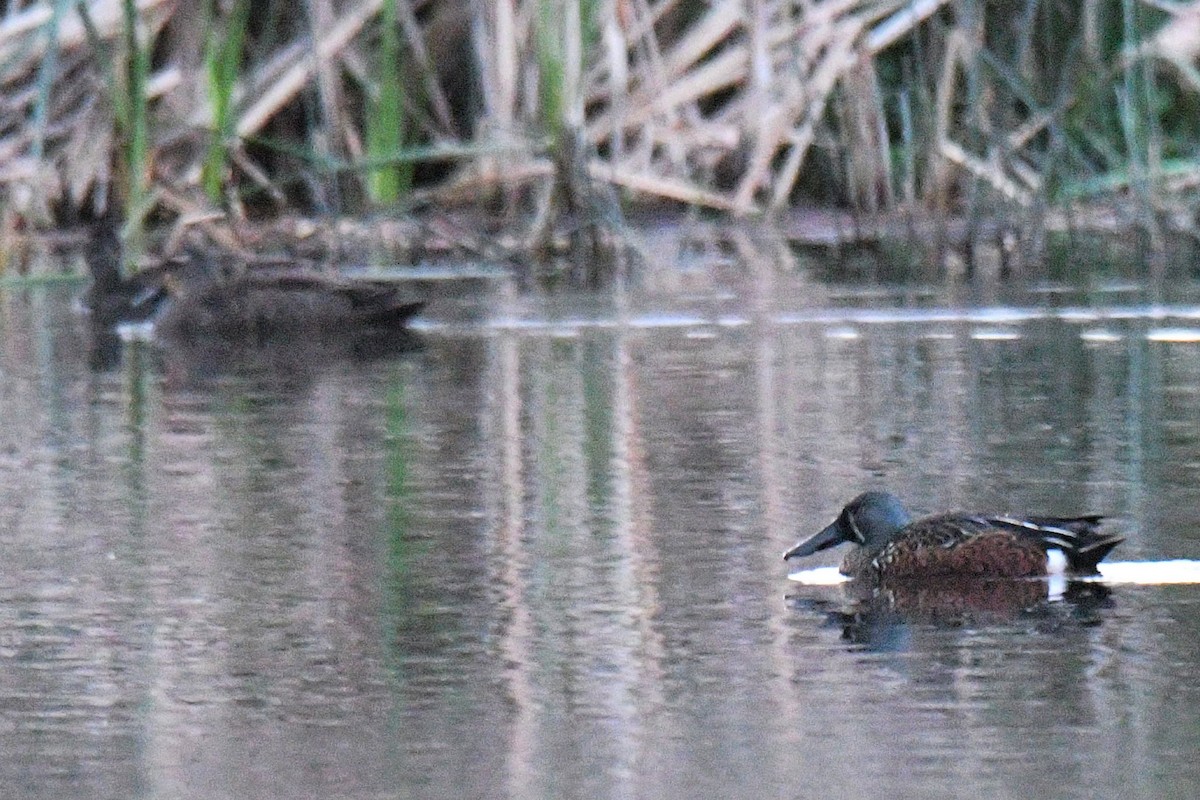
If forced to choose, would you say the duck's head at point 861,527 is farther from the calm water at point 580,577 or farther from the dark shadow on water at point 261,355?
the dark shadow on water at point 261,355

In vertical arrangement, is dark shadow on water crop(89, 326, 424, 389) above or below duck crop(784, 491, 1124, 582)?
above

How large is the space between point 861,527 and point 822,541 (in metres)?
0.08

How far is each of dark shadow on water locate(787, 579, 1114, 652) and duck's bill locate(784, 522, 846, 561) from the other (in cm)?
11

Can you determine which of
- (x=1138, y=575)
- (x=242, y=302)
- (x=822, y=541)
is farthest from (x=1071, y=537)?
(x=242, y=302)

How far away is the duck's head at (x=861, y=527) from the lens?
6.11 meters

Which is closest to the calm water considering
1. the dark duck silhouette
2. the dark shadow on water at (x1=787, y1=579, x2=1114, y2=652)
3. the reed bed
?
the dark shadow on water at (x1=787, y1=579, x2=1114, y2=652)

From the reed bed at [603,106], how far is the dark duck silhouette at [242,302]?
1.29 metres

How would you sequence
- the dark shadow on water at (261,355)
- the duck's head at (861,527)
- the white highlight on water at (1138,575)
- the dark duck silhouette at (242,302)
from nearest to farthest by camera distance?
the white highlight on water at (1138,575) → the duck's head at (861,527) → the dark shadow on water at (261,355) → the dark duck silhouette at (242,302)

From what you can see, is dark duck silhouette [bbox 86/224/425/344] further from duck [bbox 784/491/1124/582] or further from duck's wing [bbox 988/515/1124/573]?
duck's wing [bbox 988/515/1124/573]

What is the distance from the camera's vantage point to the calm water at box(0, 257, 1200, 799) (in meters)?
4.40

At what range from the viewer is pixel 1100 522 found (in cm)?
638

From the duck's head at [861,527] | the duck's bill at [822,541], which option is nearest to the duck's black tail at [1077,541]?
the duck's head at [861,527]

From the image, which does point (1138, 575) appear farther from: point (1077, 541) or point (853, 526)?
point (853, 526)

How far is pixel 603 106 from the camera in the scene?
51.8 ft
